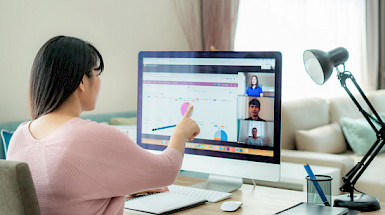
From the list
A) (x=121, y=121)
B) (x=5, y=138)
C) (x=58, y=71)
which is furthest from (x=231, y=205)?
(x=121, y=121)

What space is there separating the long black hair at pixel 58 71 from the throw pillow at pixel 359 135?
10.7 ft

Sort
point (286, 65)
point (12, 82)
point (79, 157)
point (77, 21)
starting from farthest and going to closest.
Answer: point (286, 65), point (77, 21), point (12, 82), point (79, 157)

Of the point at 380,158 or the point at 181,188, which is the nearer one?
the point at 181,188

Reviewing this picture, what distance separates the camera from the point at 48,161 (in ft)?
3.73

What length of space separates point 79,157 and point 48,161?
0.25 ft

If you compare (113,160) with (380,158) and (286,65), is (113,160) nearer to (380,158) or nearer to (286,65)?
(380,158)

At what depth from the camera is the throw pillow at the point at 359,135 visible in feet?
13.2

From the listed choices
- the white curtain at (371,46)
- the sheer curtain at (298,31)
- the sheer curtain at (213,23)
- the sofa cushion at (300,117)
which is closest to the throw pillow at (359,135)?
the sofa cushion at (300,117)

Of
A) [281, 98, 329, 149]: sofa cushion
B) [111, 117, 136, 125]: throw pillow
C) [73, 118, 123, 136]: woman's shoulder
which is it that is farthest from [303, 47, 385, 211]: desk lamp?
[281, 98, 329, 149]: sofa cushion

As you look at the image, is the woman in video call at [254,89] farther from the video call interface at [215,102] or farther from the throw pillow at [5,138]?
the throw pillow at [5,138]

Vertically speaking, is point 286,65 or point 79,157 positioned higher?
point 286,65

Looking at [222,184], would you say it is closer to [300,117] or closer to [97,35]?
[97,35]

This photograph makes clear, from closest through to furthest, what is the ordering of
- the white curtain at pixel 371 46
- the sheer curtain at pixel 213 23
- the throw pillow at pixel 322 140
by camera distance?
1. the throw pillow at pixel 322 140
2. the sheer curtain at pixel 213 23
3. the white curtain at pixel 371 46

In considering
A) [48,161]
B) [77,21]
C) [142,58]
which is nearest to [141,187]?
[48,161]
